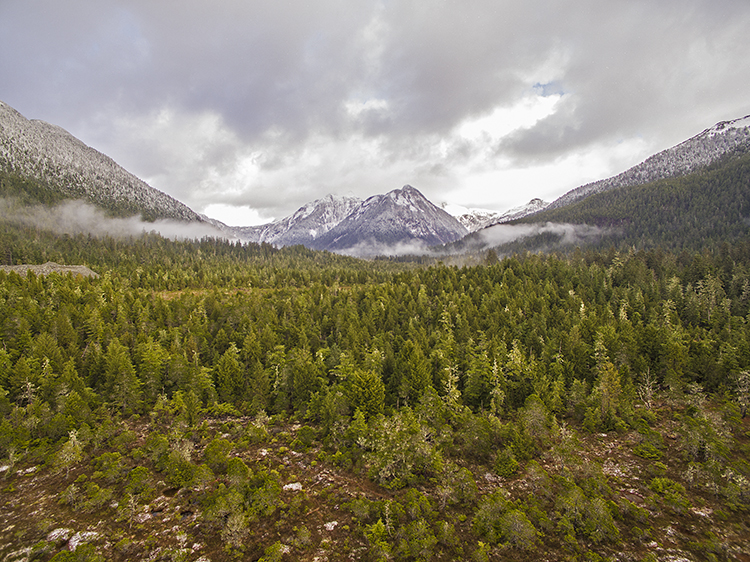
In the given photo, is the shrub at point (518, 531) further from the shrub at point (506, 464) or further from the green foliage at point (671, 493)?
the green foliage at point (671, 493)

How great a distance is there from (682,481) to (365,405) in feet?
136

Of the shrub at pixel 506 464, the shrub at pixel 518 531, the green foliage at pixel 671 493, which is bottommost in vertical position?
the green foliage at pixel 671 493

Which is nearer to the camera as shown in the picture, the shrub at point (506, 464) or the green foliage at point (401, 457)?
the green foliage at point (401, 457)

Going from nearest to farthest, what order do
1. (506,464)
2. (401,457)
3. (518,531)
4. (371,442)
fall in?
(518,531)
(401,457)
(506,464)
(371,442)

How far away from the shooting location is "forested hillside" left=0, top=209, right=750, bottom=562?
30.5m

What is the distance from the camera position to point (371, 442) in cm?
4531

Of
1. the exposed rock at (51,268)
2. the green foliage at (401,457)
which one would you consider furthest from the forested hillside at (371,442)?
the exposed rock at (51,268)

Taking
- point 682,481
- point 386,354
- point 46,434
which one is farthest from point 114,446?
point 682,481

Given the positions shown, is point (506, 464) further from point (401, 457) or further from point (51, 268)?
point (51, 268)

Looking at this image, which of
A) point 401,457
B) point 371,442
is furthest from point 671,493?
point 371,442

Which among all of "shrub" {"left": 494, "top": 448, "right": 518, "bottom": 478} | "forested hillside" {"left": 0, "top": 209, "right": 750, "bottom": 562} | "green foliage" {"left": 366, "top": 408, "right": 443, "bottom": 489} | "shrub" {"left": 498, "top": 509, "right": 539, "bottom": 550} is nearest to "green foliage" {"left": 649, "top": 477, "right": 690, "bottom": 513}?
"forested hillside" {"left": 0, "top": 209, "right": 750, "bottom": 562}

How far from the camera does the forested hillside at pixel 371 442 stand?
30484mm

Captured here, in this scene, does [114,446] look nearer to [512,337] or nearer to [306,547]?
[306,547]

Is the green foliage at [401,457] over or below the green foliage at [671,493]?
over
